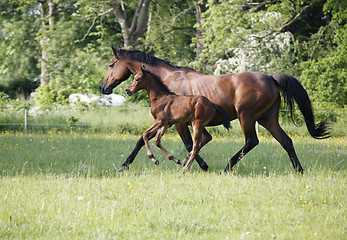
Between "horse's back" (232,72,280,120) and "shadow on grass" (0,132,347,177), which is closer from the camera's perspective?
"horse's back" (232,72,280,120)

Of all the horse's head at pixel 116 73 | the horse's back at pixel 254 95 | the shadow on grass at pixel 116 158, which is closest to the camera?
the horse's back at pixel 254 95

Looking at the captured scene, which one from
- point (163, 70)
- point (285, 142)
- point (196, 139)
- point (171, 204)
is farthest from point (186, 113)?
point (171, 204)

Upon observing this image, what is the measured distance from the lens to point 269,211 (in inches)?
186

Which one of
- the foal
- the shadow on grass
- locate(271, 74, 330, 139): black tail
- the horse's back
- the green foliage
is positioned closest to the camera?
the foal

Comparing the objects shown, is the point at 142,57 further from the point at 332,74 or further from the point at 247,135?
the point at 332,74

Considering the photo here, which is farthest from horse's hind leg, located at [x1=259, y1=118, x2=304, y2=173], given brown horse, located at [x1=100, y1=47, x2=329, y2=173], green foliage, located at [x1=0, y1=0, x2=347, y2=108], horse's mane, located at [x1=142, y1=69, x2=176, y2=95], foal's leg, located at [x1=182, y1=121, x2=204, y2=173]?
green foliage, located at [x1=0, y1=0, x2=347, y2=108]

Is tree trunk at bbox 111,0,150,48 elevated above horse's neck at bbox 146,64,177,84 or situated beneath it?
elevated above

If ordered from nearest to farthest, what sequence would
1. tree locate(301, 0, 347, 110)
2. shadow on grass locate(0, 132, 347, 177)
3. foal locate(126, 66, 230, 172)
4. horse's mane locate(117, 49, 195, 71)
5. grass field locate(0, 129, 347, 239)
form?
grass field locate(0, 129, 347, 239), foal locate(126, 66, 230, 172), shadow on grass locate(0, 132, 347, 177), horse's mane locate(117, 49, 195, 71), tree locate(301, 0, 347, 110)

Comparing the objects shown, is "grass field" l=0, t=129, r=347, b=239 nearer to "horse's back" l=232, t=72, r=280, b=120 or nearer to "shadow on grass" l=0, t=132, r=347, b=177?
"shadow on grass" l=0, t=132, r=347, b=177

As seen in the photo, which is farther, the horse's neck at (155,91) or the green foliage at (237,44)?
the green foliage at (237,44)

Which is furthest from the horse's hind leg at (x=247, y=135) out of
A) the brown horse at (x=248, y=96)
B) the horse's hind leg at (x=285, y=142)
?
the horse's hind leg at (x=285, y=142)

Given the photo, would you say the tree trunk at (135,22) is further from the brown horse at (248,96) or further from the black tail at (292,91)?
the black tail at (292,91)

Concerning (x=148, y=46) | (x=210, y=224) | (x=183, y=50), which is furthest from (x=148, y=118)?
(x=210, y=224)

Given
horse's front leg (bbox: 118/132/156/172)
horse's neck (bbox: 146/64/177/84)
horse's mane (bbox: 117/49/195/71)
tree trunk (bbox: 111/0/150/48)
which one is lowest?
horse's front leg (bbox: 118/132/156/172)
